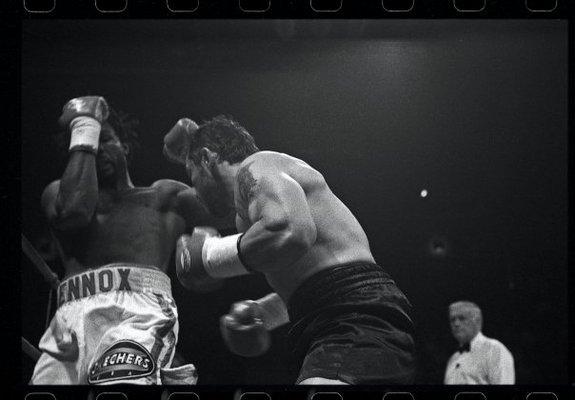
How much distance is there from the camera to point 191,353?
11.5 ft

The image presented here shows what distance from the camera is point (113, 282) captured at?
3.55 meters

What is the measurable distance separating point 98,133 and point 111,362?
1.04 meters

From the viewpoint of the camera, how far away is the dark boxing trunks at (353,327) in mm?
3264

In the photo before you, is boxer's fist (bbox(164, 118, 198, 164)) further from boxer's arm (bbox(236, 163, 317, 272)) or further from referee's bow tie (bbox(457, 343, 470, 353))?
referee's bow tie (bbox(457, 343, 470, 353))

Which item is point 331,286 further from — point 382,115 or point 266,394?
point 382,115

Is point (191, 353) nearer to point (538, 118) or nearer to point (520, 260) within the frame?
point (520, 260)

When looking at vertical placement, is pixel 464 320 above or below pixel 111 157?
below

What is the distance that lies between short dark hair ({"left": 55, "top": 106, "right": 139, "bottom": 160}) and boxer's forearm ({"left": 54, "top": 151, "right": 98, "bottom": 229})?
0.26 feet

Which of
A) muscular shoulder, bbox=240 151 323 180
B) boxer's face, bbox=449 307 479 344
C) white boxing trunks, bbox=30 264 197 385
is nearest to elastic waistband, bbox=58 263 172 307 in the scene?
white boxing trunks, bbox=30 264 197 385

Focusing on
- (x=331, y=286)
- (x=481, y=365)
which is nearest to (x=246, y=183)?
(x=331, y=286)

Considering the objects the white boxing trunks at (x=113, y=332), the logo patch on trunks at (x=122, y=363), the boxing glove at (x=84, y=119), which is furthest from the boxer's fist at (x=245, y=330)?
the boxing glove at (x=84, y=119)

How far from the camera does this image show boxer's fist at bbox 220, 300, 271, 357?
138 inches

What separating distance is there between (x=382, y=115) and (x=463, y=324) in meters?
1.01

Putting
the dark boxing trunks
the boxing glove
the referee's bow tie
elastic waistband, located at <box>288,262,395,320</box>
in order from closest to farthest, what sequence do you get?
the dark boxing trunks, elastic waistband, located at <box>288,262,395,320</box>, the referee's bow tie, the boxing glove
